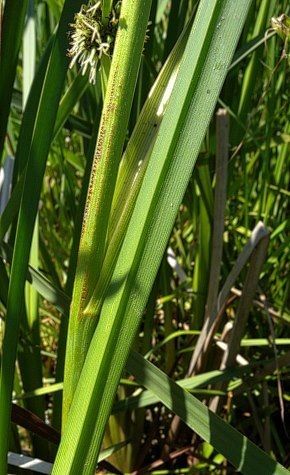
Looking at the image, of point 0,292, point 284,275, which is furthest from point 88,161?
point 284,275

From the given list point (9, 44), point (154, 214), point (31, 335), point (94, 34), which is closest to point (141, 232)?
point (154, 214)

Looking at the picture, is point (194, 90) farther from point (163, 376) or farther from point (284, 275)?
point (284, 275)

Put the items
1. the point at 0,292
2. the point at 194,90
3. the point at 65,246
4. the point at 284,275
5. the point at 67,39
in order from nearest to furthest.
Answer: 1. the point at 194,90
2. the point at 67,39
3. the point at 0,292
4. the point at 284,275
5. the point at 65,246

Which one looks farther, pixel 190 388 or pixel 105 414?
pixel 190 388

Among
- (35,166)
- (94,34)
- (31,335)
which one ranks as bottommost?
(31,335)

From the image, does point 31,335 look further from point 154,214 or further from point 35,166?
point 154,214

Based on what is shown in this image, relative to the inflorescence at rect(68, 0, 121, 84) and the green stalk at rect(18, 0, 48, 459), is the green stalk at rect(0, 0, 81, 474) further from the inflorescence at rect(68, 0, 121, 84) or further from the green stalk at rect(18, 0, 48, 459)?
the green stalk at rect(18, 0, 48, 459)
